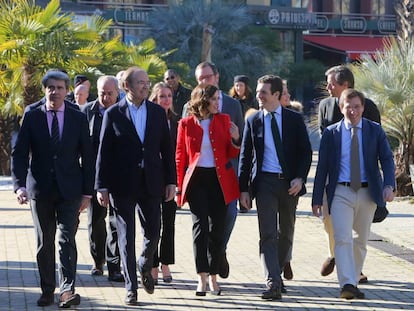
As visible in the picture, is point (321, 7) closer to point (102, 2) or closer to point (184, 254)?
point (102, 2)

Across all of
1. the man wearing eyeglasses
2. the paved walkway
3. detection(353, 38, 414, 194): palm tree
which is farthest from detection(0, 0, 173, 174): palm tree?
the man wearing eyeglasses

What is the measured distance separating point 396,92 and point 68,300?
10.4 meters

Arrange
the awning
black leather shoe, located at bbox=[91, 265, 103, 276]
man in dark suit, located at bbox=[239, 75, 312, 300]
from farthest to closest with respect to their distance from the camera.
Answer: the awning, black leather shoe, located at bbox=[91, 265, 103, 276], man in dark suit, located at bbox=[239, 75, 312, 300]

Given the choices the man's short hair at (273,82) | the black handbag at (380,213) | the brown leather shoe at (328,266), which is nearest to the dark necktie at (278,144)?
the man's short hair at (273,82)

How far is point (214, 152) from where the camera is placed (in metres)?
8.85

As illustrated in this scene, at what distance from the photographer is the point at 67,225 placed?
27.7 feet

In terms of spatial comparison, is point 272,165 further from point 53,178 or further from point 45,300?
point 45,300

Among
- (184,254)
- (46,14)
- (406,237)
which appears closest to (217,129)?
(184,254)

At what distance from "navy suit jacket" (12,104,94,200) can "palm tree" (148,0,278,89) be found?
116 feet

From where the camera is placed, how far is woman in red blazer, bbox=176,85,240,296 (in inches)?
347

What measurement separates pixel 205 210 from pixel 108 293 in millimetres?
1128

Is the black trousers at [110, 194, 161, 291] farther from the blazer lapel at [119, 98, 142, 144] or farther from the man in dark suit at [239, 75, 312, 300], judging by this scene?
the man in dark suit at [239, 75, 312, 300]

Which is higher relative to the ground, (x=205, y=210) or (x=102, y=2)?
(x=102, y=2)

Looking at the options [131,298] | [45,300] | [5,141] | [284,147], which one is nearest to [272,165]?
[284,147]
